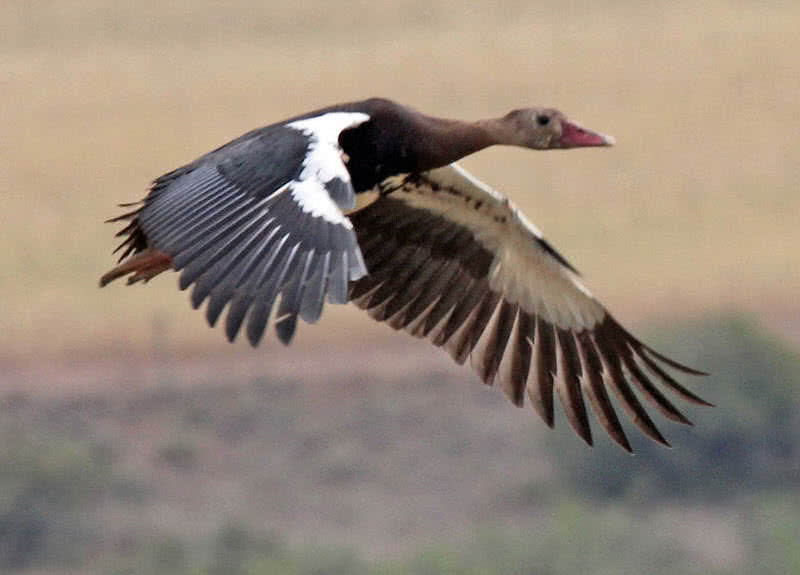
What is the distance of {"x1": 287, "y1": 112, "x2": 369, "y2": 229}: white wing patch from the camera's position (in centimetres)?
1594

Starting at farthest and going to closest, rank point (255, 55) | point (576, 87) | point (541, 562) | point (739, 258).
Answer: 1. point (255, 55)
2. point (576, 87)
3. point (739, 258)
4. point (541, 562)

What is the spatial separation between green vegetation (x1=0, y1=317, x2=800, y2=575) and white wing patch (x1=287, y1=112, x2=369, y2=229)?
1490 cm

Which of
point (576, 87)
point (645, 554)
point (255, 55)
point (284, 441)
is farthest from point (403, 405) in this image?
point (255, 55)

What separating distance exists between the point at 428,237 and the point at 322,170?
7.52 ft

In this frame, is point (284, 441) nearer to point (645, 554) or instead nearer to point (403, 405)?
point (403, 405)

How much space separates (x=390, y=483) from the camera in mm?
33281

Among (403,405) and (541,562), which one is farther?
(403,405)

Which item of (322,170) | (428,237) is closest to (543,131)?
(428,237)

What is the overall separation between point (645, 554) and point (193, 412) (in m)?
4.93

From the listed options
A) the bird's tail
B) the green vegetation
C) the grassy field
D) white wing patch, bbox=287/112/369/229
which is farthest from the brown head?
the grassy field

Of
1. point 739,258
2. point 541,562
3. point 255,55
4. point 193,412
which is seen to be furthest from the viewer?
point 255,55

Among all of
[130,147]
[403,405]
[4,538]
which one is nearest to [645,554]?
[403,405]

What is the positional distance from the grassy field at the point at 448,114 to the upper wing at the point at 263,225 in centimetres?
1740

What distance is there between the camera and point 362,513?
107 feet
